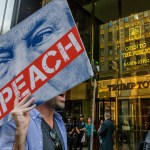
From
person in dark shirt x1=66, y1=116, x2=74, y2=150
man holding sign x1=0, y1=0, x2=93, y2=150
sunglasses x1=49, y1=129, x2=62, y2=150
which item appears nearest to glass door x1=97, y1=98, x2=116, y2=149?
person in dark shirt x1=66, y1=116, x2=74, y2=150

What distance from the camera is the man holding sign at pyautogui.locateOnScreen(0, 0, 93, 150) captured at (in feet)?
4.52

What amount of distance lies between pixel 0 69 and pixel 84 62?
1.37ft

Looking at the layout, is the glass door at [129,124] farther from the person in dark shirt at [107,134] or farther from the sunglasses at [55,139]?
the sunglasses at [55,139]

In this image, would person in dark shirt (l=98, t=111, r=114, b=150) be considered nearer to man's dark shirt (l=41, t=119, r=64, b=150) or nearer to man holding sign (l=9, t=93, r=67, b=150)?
man holding sign (l=9, t=93, r=67, b=150)

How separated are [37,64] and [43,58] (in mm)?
41

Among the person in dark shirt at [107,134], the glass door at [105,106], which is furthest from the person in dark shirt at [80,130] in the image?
the person in dark shirt at [107,134]

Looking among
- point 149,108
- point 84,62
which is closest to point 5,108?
point 84,62

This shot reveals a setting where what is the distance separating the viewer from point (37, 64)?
1.44m

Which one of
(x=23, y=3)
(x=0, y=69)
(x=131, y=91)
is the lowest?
(x=0, y=69)

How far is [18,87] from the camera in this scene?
4.64 ft

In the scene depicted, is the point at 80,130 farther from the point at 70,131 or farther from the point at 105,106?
the point at 105,106

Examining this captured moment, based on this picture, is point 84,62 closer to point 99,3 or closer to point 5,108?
point 5,108

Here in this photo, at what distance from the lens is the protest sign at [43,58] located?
1396 mm

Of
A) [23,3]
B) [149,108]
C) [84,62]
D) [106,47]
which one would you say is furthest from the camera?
[106,47]
